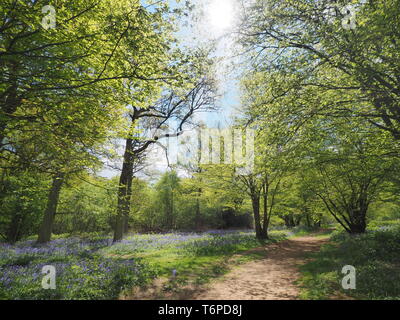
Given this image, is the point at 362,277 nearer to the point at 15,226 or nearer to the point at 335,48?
the point at 335,48

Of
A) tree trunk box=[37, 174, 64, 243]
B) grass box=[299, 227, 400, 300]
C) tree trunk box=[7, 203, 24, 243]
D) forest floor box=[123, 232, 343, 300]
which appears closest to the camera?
grass box=[299, 227, 400, 300]

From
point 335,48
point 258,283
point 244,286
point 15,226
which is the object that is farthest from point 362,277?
point 15,226

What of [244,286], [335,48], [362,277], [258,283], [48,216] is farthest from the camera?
[48,216]

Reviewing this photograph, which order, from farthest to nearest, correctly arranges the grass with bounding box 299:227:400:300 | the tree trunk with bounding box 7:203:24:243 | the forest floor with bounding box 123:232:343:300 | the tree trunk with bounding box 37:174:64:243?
the tree trunk with bounding box 7:203:24:243
the tree trunk with bounding box 37:174:64:243
the forest floor with bounding box 123:232:343:300
the grass with bounding box 299:227:400:300

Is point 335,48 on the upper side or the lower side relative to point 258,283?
upper

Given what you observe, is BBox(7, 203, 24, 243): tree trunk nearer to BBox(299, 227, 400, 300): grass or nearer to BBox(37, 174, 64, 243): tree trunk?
BBox(37, 174, 64, 243): tree trunk

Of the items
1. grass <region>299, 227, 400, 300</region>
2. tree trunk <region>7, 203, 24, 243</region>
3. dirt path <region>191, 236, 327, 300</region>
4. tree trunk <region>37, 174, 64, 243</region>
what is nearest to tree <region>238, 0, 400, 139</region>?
grass <region>299, 227, 400, 300</region>

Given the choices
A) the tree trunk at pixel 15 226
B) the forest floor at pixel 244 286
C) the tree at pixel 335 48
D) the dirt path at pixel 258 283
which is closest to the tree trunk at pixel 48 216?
the tree trunk at pixel 15 226

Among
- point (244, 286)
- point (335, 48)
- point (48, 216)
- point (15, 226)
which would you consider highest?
point (335, 48)

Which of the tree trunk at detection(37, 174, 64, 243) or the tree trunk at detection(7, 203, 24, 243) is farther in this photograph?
the tree trunk at detection(7, 203, 24, 243)

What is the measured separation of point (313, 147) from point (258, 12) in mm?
6419
